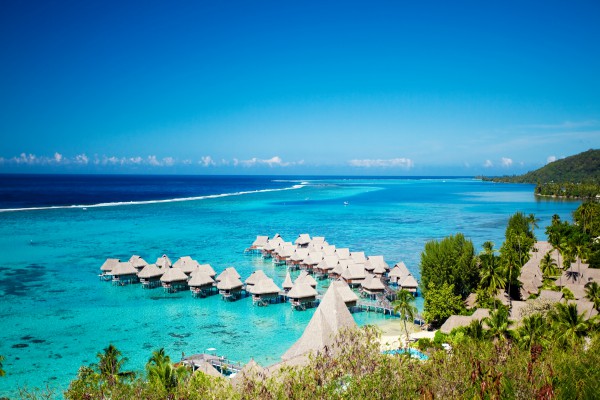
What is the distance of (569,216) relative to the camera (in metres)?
77.7

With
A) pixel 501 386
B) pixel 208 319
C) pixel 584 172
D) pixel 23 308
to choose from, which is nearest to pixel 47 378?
pixel 208 319

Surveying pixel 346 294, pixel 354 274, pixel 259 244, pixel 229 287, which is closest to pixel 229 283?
pixel 229 287

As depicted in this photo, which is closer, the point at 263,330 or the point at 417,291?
the point at 263,330

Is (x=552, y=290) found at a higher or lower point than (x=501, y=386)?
lower

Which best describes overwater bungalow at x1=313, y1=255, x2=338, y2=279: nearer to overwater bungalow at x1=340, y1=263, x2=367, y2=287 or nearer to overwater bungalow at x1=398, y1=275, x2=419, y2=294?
overwater bungalow at x1=340, y1=263, x2=367, y2=287

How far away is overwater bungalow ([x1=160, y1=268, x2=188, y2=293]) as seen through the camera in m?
33.2

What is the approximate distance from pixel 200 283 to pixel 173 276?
2704 millimetres

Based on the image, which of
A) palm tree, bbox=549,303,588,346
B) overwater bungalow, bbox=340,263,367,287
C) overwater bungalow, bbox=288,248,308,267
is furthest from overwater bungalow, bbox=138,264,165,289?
palm tree, bbox=549,303,588,346

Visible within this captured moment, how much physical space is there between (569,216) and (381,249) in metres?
48.5

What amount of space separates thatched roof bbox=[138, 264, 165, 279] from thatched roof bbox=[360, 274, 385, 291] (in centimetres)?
1589

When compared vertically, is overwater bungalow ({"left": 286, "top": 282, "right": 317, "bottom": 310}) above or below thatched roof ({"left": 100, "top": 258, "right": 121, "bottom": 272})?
below

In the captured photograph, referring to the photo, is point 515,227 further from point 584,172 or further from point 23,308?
point 584,172

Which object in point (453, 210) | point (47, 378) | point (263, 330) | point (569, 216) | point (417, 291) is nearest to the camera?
point (47, 378)

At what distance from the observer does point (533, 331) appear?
17.9 meters
